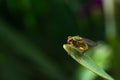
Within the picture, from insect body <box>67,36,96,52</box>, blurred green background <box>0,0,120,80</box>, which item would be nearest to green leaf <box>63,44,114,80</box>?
insect body <box>67,36,96,52</box>

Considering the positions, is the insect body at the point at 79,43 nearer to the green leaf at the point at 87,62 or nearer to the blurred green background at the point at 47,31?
the green leaf at the point at 87,62

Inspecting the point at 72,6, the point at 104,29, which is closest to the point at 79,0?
the point at 72,6

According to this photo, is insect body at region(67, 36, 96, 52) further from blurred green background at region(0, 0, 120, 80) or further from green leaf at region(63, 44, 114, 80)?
blurred green background at region(0, 0, 120, 80)

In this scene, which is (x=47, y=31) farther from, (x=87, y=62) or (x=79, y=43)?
(x=87, y=62)

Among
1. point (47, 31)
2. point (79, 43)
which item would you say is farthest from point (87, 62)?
point (47, 31)

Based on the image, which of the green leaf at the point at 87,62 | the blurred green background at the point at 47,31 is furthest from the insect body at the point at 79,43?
the blurred green background at the point at 47,31

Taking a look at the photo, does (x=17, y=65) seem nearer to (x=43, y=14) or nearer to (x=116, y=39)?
(x=43, y=14)
